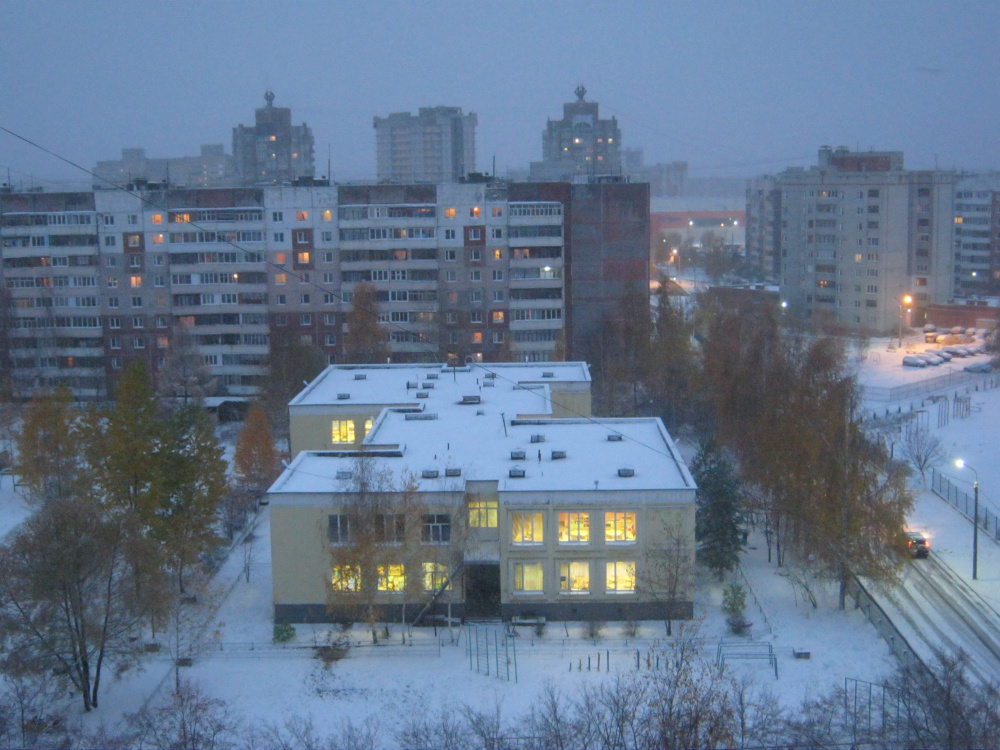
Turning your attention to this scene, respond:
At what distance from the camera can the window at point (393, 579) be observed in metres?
13.6

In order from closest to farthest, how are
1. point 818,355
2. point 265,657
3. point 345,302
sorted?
point 265,657 → point 818,355 → point 345,302

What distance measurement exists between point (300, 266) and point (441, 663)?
713 inches

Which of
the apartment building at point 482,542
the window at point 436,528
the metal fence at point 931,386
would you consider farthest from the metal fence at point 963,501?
the window at point 436,528

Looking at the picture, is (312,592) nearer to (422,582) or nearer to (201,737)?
(422,582)

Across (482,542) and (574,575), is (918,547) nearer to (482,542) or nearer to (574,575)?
(574,575)

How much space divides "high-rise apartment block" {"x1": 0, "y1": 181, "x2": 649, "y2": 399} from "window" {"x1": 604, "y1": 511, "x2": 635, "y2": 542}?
50.0ft

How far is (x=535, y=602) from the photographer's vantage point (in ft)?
45.1

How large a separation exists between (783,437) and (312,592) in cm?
665

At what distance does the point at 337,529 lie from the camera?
1372 centimetres

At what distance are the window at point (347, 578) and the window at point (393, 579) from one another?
0.44 m

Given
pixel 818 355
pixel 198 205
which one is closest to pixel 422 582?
pixel 818 355

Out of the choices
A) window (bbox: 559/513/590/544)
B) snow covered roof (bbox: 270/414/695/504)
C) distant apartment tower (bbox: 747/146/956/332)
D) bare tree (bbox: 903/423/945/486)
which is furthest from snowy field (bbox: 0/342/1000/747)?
distant apartment tower (bbox: 747/146/956/332)

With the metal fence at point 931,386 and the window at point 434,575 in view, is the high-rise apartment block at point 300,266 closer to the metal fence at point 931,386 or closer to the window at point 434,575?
the metal fence at point 931,386

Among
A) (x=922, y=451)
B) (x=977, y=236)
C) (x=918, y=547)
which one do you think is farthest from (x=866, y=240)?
(x=918, y=547)
